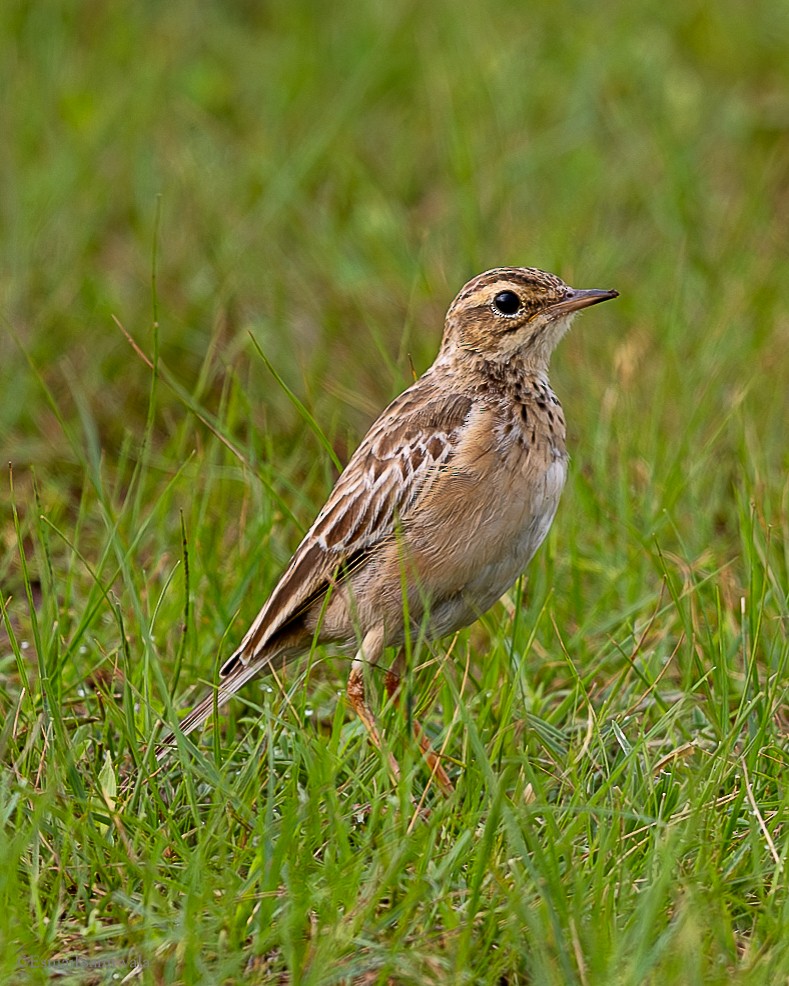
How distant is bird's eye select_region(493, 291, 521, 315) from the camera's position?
18.9ft

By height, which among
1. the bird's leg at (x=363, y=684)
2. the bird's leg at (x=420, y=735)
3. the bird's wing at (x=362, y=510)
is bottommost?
the bird's leg at (x=420, y=735)

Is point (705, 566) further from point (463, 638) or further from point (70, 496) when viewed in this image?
point (70, 496)

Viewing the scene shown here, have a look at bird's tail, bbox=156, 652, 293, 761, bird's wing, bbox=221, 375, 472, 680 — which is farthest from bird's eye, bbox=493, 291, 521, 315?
bird's tail, bbox=156, 652, 293, 761

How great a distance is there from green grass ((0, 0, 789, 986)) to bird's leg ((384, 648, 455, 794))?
0.08m

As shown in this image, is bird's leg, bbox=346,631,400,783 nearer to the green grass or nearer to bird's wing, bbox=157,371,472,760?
the green grass

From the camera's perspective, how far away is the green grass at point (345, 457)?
14.2ft

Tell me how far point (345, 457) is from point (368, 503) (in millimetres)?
2048

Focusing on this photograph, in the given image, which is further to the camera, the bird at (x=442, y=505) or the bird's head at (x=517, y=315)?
the bird's head at (x=517, y=315)

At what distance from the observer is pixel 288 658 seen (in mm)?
5746

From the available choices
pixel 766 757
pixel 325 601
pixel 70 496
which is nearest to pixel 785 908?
pixel 766 757

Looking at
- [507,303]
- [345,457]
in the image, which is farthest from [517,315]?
[345,457]

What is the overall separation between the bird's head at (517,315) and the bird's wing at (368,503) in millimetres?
225

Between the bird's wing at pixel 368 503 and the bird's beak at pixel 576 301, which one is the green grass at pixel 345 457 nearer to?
the bird's wing at pixel 368 503

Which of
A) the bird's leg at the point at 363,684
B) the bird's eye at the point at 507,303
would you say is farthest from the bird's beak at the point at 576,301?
the bird's leg at the point at 363,684
